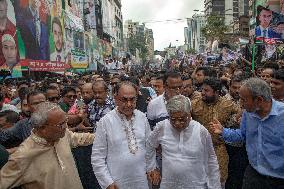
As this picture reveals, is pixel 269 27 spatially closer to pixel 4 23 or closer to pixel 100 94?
pixel 100 94

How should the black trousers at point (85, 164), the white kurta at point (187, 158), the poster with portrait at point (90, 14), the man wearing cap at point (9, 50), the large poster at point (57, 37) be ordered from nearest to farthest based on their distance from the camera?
the white kurta at point (187, 158) → the black trousers at point (85, 164) → the man wearing cap at point (9, 50) → the large poster at point (57, 37) → the poster with portrait at point (90, 14)

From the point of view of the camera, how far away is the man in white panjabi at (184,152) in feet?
12.3

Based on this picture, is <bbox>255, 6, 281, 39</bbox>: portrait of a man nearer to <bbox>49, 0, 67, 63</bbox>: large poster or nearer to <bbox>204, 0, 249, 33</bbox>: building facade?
<bbox>49, 0, 67, 63</bbox>: large poster

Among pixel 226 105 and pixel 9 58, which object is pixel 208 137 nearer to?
pixel 226 105

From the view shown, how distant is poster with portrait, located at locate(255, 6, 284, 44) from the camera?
13094 millimetres

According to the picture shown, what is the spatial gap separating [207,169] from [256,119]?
68cm

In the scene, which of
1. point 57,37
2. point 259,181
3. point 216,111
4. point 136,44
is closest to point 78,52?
point 57,37

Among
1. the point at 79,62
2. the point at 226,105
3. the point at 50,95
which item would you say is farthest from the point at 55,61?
the point at 226,105

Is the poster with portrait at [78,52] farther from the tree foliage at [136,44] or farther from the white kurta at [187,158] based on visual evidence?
the tree foliage at [136,44]

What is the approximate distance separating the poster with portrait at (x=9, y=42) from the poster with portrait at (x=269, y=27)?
876cm

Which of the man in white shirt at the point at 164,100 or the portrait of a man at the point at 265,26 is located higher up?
the portrait of a man at the point at 265,26

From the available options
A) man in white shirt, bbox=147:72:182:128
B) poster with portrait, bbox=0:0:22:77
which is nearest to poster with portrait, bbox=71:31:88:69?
poster with portrait, bbox=0:0:22:77

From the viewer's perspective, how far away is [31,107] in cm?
511

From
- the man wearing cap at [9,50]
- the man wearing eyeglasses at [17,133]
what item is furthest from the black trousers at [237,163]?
the man wearing cap at [9,50]
